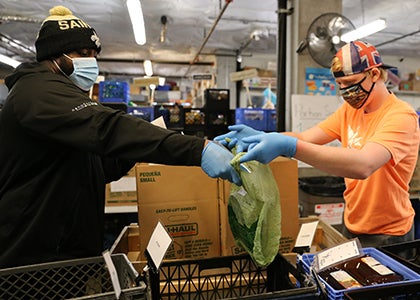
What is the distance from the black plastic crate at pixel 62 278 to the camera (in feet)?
2.88

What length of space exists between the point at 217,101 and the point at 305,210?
2235 mm

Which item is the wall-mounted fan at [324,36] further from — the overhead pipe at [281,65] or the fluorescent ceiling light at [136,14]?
the fluorescent ceiling light at [136,14]

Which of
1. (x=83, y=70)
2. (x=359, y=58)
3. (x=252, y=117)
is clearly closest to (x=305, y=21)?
(x=252, y=117)

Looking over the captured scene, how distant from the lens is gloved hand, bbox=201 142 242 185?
0.90 m

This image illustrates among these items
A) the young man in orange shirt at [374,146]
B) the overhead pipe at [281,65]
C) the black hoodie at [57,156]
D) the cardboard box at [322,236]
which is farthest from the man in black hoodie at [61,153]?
the overhead pipe at [281,65]

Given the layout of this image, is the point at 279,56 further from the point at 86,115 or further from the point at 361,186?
the point at 86,115

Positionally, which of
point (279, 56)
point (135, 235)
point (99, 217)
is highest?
point (279, 56)

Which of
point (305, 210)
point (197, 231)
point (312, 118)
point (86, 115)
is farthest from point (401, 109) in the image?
point (312, 118)

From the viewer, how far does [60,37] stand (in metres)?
1.10

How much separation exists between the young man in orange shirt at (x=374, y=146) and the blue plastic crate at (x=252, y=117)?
9.15 ft

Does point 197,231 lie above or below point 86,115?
below

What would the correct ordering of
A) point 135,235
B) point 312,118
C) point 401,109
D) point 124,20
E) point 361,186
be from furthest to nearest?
point 124,20 < point 312,118 < point 135,235 < point 361,186 < point 401,109

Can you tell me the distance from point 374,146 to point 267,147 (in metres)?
0.44

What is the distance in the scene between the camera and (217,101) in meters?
4.55
